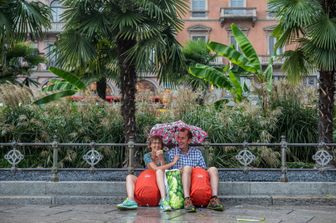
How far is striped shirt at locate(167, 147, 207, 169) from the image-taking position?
281 inches

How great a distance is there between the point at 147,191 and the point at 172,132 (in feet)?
3.90

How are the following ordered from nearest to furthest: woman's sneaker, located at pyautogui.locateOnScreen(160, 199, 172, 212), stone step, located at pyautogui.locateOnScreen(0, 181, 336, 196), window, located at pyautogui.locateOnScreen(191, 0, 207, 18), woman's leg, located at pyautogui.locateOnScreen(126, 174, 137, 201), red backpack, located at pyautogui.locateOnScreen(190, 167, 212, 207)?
1. woman's sneaker, located at pyautogui.locateOnScreen(160, 199, 172, 212)
2. red backpack, located at pyautogui.locateOnScreen(190, 167, 212, 207)
3. woman's leg, located at pyautogui.locateOnScreen(126, 174, 137, 201)
4. stone step, located at pyautogui.locateOnScreen(0, 181, 336, 196)
5. window, located at pyautogui.locateOnScreen(191, 0, 207, 18)

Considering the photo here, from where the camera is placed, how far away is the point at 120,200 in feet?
24.2

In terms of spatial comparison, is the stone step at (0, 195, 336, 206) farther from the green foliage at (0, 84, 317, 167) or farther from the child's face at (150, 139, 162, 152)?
the green foliage at (0, 84, 317, 167)

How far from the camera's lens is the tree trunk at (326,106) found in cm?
928

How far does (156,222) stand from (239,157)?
8.49ft

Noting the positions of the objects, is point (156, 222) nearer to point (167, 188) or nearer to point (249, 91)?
point (167, 188)

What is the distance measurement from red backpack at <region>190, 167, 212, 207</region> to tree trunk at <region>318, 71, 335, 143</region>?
12.0ft

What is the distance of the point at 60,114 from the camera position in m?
11.6

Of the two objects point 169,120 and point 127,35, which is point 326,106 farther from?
point 127,35

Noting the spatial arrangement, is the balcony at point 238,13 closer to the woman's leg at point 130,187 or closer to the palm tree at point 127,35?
the palm tree at point 127,35

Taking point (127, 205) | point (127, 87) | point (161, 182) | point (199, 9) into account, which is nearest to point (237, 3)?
point (199, 9)

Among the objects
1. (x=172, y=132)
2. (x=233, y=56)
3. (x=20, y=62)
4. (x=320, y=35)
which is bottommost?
(x=172, y=132)

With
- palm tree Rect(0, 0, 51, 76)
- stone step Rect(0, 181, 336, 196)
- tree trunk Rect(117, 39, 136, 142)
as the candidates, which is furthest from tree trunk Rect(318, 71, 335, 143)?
palm tree Rect(0, 0, 51, 76)
